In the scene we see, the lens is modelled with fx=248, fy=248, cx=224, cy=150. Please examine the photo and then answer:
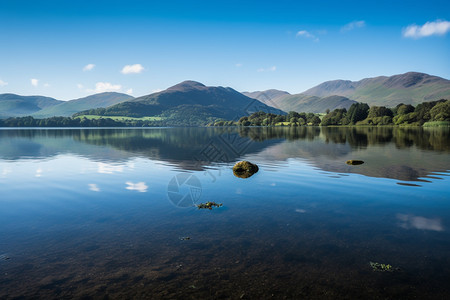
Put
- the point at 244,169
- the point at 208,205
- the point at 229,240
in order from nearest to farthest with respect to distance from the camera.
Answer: the point at 229,240, the point at 208,205, the point at 244,169

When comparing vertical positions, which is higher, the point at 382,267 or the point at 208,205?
the point at 208,205

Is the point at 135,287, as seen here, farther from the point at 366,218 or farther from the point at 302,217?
the point at 366,218

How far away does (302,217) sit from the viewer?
1717 cm

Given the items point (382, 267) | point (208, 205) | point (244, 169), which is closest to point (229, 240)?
point (208, 205)

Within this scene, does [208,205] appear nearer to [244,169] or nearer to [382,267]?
[382,267]

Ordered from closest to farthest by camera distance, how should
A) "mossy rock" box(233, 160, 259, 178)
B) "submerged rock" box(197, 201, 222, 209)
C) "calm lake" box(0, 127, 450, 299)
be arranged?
"calm lake" box(0, 127, 450, 299)
"submerged rock" box(197, 201, 222, 209)
"mossy rock" box(233, 160, 259, 178)

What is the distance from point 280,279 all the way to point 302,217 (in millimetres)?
7631

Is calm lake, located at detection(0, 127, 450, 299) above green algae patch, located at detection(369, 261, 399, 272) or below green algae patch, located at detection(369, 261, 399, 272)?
above

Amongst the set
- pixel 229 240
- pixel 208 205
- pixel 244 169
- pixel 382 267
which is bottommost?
pixel 382 267

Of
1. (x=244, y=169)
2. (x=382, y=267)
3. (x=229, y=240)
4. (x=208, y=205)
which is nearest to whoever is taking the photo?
(x=382, y=267)

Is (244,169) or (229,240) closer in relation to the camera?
(229,240)

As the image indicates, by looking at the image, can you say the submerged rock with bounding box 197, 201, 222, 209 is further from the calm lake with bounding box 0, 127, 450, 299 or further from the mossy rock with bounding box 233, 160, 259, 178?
the mossy rock with bounding box 233, 160, 259, 178

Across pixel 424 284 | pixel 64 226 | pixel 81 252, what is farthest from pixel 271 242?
pixel 64 226

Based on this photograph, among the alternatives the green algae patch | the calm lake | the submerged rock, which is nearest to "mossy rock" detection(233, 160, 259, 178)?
the calm lake
